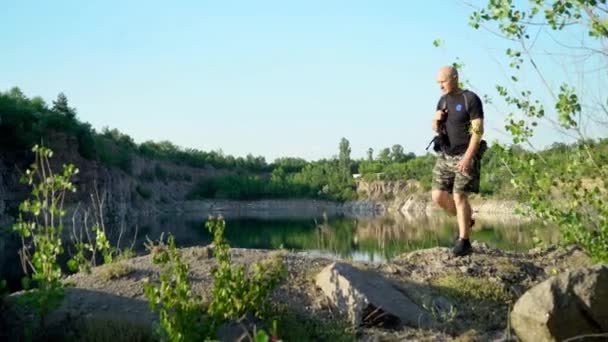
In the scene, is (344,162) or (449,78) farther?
(344,162)

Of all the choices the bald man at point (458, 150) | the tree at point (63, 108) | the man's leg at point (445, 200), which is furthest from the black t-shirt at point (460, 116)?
the tree at point (63, 108)

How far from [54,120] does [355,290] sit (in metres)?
57.1

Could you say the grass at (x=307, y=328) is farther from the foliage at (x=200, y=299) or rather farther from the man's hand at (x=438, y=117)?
the man's hand at (x=438, y=117)

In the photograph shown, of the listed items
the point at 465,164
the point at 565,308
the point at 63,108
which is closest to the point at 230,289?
the point at 565,308

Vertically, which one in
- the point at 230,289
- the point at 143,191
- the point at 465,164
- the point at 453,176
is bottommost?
the point at 143,191

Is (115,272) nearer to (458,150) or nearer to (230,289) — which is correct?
(230,289)

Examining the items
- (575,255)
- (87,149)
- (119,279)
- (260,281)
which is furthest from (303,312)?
(87,149)

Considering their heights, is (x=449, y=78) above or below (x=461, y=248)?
above

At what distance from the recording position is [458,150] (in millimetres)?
7887

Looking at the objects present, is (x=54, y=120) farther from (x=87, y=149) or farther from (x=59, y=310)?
(x=59, y=310)

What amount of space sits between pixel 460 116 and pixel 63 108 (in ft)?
197

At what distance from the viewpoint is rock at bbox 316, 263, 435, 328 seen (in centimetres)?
637

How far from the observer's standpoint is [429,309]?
6.84 meters

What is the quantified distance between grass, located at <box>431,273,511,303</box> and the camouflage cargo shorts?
977mm
